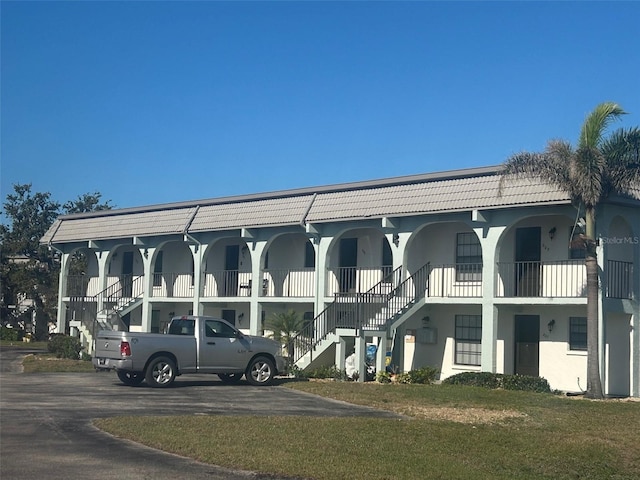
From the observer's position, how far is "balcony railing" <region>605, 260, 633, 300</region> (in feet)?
74.7

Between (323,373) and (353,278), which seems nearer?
(323,373)

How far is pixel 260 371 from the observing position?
2259cm

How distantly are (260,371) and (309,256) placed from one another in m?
9.43

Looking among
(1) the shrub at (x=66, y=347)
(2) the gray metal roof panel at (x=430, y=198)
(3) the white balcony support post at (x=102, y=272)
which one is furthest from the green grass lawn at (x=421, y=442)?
(3) the white balcony support post at (x=102, y=272)

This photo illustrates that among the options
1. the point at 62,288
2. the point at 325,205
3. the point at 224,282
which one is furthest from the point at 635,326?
the point at 62,288

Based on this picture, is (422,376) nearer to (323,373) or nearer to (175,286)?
(323,373)

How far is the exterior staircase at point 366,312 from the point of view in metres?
25.2

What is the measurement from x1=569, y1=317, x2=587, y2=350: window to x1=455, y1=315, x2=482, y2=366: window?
3.02 meters

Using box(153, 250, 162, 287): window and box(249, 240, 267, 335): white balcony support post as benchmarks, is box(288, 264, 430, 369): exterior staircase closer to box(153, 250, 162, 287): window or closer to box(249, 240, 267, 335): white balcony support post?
box(249, 240, 267, 335): white balcony support post

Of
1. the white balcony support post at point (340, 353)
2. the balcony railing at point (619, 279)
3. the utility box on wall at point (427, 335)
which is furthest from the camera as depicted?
the utility box on wall at point (427, 335)

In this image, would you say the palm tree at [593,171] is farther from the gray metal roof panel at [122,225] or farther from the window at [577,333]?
the gray metal roof panel at [122,225]

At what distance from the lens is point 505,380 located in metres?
22.2

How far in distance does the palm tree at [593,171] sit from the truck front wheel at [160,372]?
1051cm

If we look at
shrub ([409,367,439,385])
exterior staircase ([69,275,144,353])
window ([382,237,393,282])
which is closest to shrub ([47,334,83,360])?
exterior staircase ([69,275,144,353])
